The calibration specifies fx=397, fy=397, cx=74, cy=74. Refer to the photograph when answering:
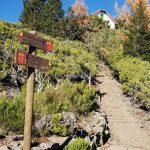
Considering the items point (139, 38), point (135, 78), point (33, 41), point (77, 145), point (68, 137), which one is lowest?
point (77, 145)

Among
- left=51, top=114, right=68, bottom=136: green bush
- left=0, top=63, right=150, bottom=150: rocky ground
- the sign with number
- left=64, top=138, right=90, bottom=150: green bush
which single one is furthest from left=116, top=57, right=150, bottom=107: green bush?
the sign with number

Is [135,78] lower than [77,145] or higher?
higher

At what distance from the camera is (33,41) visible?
30.4ft

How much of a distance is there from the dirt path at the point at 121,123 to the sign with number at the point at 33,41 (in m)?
7.24

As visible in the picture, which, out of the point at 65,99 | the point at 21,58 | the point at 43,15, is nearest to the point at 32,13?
the point at 43,15

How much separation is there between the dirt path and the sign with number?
7245 mm

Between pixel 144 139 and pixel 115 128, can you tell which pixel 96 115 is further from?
pixel 144 139

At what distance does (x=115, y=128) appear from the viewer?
18.6 meters

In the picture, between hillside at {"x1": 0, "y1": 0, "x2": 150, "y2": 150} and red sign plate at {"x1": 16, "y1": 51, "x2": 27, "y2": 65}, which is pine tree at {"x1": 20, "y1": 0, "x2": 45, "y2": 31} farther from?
red sign plate at {"x1": 16, "y1": 51, "x2": 27, "y2": 65}

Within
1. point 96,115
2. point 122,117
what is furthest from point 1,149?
point 122,117

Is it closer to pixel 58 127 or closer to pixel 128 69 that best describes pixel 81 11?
pixel 128 69

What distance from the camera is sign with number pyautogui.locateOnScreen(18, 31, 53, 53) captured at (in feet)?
29.3

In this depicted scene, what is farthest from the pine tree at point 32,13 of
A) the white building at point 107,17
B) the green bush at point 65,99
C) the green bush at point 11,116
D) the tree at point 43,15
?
the green bush at point 11,116

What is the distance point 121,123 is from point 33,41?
11188mm
